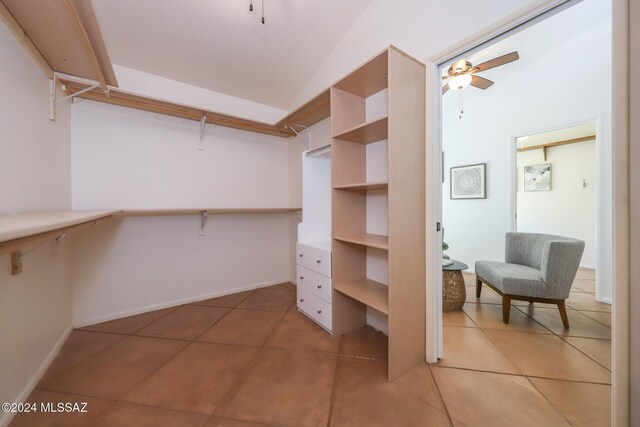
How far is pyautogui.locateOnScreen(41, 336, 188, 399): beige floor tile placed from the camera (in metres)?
1.32

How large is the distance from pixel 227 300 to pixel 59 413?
4.80ft

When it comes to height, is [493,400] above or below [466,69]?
below

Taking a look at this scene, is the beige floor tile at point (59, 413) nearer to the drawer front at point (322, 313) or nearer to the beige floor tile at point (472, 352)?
the drawer front at point (322, 313)

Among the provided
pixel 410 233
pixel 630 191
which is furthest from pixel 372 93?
pixel 630 191

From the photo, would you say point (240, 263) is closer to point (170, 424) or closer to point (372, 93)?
point (170, 424)

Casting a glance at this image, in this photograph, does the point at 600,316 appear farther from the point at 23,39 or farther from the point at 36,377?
the point at 23,39

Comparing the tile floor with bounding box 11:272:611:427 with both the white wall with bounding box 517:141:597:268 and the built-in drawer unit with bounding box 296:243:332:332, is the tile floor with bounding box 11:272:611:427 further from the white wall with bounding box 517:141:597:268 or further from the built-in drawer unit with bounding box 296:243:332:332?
the white wall with bounding box 517:141:597:268

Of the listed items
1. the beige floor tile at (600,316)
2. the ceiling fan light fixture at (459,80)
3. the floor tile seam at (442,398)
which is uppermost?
the ceiling fan light fixture at (459,80)

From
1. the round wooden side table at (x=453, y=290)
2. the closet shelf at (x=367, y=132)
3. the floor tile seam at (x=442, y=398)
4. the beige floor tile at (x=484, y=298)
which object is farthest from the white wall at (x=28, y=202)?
the beige floor tile at (x=484, y=298)

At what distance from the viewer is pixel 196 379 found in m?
1.40

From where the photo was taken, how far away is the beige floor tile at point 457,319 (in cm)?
205

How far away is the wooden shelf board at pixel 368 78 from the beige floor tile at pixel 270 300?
220cm

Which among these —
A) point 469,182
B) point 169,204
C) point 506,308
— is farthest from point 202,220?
point 469,182

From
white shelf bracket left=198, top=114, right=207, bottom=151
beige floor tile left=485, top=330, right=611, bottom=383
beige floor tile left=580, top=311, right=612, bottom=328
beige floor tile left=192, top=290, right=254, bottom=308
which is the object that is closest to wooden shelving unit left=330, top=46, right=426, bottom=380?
beige floor tile left=485, top=330, right=611, bottom=383
